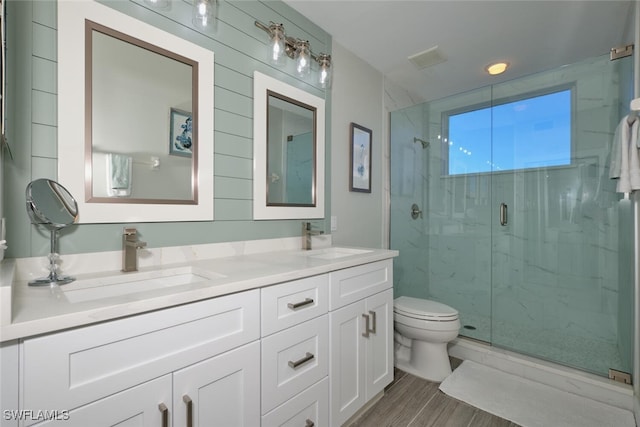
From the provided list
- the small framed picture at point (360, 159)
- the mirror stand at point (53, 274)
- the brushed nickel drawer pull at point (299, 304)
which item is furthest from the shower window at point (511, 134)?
the mirror stand at point (53, 274)

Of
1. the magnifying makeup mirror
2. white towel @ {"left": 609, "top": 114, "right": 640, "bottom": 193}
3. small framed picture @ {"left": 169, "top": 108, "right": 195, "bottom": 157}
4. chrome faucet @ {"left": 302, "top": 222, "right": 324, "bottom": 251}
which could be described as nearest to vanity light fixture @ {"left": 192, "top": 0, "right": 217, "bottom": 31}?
small framed picture @ {"left": 169, "top": 108, "right": 195, "bottom": 157}

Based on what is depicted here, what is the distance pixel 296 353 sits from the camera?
120cm

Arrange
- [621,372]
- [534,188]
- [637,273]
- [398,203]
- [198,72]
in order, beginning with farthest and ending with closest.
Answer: [398,203]
[534,188]
[621,372]
[637,273]
[198,72]

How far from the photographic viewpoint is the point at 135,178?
1.22m

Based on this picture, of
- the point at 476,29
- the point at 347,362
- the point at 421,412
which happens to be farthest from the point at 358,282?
the point at 476,29

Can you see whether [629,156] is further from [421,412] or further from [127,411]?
[127,411]

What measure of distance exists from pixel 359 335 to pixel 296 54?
1749 millimetres

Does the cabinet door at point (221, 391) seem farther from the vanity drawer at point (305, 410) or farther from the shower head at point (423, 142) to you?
the shower head at point (423, 142)

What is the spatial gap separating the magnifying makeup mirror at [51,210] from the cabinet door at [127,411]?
17.2 inches

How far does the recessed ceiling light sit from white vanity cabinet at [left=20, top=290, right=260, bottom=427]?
112 inches

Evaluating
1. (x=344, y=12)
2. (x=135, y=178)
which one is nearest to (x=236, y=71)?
(x=135, y=178)

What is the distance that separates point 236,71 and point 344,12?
0.93 meters

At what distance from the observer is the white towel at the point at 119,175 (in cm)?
115

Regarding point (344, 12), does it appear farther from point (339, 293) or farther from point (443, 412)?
point (443, 412)
